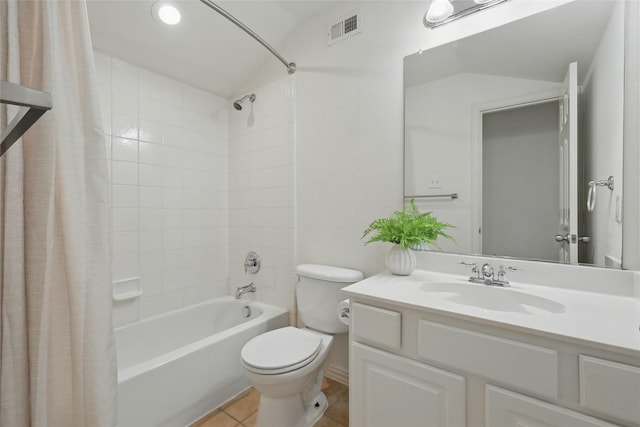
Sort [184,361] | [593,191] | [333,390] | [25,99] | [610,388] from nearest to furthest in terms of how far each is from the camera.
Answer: [25,99]
[610,388]
[593,191]
[184,361]
[333,390]

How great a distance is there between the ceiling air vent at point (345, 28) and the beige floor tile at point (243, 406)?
232cm

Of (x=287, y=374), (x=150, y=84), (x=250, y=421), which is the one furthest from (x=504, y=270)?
(x=150, y=84)

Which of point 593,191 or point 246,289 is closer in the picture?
point 593,191

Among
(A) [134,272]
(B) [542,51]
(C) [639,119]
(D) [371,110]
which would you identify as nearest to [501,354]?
(C) [639,119]

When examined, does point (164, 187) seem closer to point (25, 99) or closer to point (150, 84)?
point (150, 84)

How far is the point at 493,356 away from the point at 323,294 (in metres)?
0.96

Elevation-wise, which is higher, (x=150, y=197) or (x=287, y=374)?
(x=150, y=197)

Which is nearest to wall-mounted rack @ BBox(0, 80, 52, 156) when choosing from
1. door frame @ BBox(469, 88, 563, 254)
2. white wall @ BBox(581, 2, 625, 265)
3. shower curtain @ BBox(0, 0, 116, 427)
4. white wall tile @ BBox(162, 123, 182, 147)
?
shower curtain @ BBox(0, 0, 116, 427)

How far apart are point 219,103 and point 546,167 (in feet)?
7.73

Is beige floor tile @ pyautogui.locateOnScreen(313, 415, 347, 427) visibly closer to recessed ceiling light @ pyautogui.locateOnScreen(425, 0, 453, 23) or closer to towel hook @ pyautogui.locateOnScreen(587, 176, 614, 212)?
towel hook @ pyautogui.locateOnScreen(587, 176, 614, 212)

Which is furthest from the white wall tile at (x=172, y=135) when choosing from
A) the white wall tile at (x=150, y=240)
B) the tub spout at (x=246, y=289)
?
the tub spout at (x=246, y=289)

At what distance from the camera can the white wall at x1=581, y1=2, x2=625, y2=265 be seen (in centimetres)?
106

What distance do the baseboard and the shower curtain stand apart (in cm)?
145

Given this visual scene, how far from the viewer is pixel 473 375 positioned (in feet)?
2.88
